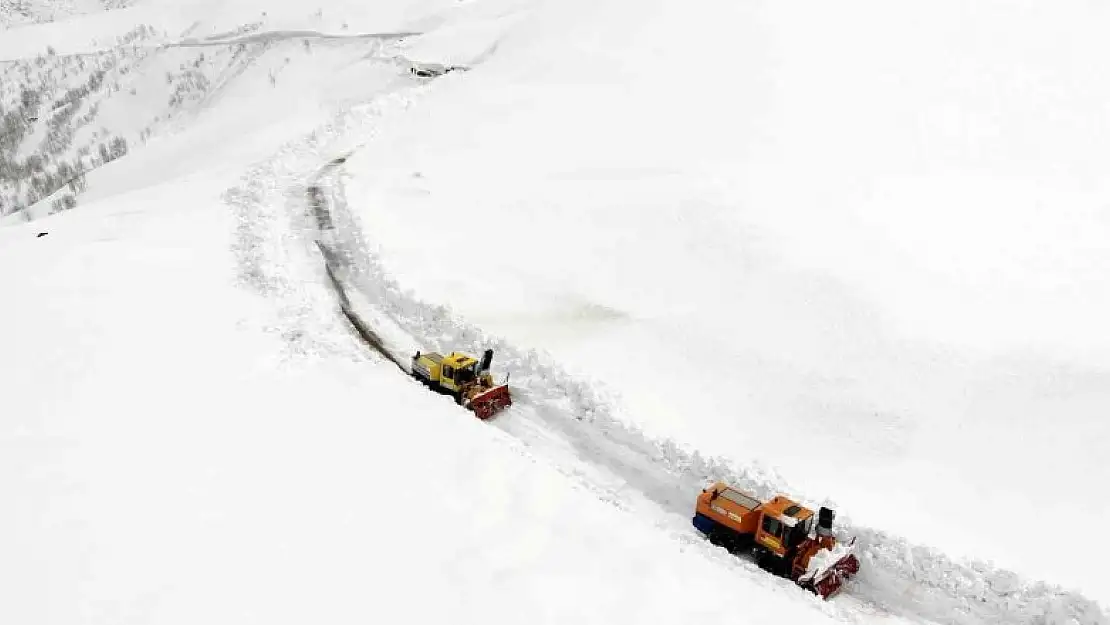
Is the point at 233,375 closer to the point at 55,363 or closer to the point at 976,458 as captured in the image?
the point at 55,363

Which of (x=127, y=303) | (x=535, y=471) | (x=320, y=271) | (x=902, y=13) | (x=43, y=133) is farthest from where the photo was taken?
(x=43, y=133)

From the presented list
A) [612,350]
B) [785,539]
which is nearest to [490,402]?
[612,350]

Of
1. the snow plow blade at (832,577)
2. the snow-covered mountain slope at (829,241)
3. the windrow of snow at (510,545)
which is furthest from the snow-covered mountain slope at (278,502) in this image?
the snow-covered mountain slope at (829,241)

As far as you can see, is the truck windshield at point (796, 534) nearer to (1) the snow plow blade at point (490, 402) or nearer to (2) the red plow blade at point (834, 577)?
(2) the red plow blade at point (834, 577)

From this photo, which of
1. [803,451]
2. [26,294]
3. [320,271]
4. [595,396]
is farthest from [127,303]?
[803,451]

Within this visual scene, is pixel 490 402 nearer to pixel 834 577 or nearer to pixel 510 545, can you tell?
pixel 510 545

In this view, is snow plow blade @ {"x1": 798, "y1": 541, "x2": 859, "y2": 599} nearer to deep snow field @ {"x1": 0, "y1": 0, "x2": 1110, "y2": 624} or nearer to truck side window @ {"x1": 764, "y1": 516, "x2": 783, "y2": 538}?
deep snow field @ {"x1": 0, "y1": 0, "x2": 1110, "y2": 624}

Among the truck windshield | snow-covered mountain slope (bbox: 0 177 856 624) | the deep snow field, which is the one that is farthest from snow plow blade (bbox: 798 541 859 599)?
the truck windshield
